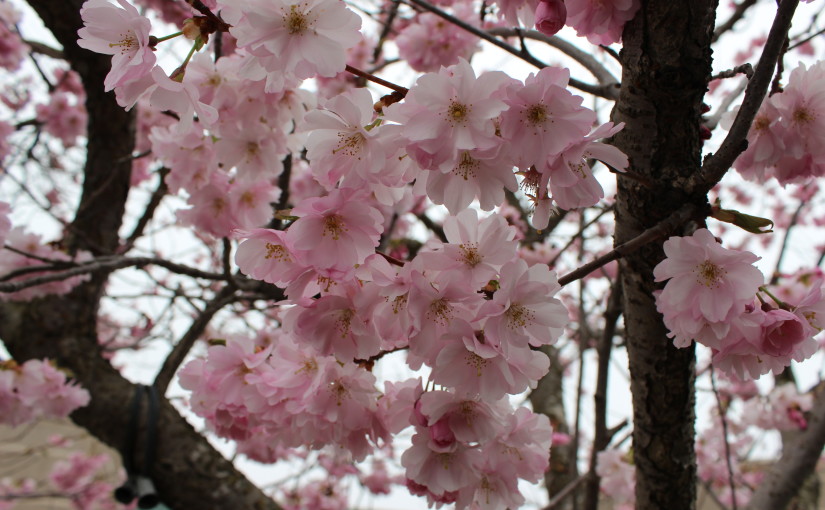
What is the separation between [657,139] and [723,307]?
0.32 metres

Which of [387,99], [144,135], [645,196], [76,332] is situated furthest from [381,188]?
[144,135]

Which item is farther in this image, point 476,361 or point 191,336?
point 191,336

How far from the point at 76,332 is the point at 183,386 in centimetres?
157

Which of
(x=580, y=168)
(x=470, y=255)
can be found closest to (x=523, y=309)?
(x=470, y=255)

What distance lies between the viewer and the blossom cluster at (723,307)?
0.91 m

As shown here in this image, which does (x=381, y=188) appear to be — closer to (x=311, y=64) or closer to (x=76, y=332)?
(x=311, y=64)

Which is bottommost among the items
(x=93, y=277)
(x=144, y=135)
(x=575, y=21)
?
(x=575, y=21)

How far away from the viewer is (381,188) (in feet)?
3.12

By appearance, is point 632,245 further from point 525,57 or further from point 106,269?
point 106,269

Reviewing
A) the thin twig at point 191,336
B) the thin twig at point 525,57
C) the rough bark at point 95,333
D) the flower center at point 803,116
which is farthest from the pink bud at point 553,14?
the rough bark at point 95,333

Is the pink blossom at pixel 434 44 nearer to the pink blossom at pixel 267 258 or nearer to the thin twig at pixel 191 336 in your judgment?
the thin twig at pixel 191 336

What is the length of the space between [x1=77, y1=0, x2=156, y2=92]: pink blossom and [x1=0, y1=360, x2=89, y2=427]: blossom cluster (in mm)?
1747

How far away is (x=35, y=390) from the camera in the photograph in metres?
2.27

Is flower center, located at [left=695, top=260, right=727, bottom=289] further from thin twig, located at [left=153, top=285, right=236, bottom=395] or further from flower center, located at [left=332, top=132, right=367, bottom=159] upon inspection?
thin twig, located at [left=153, top=285, right=236, bottom=395]
